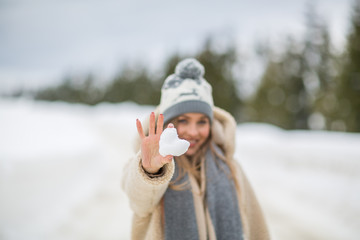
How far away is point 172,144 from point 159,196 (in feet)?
1.83

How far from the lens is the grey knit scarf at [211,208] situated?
61.6 inches

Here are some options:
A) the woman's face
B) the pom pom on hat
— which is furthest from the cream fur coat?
the pom pom on hat

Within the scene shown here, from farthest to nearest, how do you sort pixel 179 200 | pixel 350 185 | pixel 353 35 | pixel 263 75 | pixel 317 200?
pixel 263 75, pixel 353 35, pixel 317 200, pixel 350 185, pixel 179 200

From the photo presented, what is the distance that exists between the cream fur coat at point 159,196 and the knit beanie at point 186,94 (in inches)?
9.0

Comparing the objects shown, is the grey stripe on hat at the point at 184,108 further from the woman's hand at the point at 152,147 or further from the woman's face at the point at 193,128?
the woman's hand at the point at 152,147

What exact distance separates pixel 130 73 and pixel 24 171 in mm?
36547

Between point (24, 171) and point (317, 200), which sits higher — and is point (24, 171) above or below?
above

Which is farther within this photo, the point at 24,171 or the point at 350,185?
the point at 350,185

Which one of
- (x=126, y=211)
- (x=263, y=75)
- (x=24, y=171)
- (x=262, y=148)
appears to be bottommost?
(x=126, y=211)

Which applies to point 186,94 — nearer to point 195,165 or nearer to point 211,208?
point 195,165

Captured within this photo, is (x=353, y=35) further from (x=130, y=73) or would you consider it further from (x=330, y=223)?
(x=130, y=73)

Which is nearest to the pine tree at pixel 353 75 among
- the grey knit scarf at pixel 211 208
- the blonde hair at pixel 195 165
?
the blonde hair at pixel 195 165

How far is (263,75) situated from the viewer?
2097 cm

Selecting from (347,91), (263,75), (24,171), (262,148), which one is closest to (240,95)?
(263,75)
